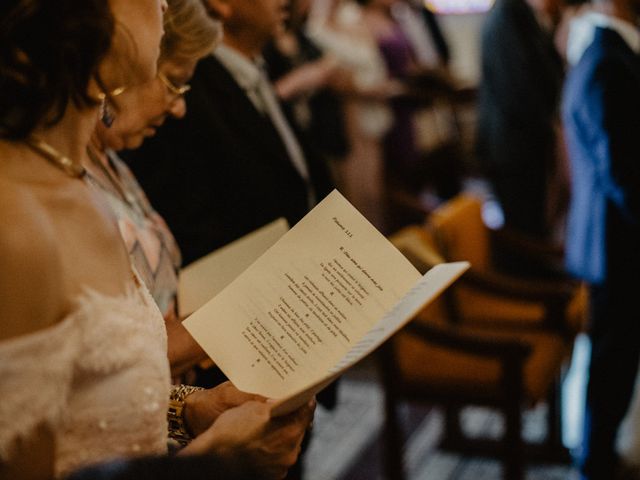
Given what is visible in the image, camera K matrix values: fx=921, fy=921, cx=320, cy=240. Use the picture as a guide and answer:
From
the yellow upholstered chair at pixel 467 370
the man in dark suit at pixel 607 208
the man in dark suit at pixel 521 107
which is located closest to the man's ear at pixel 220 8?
the yellow upholstered chair at pixel 467 370

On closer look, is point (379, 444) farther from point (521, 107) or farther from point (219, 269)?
point (219, 269)

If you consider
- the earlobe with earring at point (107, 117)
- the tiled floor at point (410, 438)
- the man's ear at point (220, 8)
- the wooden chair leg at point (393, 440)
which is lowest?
the tiled floor at point (410, 438)

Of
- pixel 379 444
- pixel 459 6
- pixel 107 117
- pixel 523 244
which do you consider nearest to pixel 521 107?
pixel 523 244

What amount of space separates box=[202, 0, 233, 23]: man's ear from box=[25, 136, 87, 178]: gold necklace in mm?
1347

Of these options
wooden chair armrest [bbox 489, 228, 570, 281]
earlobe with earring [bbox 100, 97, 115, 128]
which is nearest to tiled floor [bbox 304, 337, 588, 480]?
wooden chair armrest [bbox 489, 228, 570, 281]

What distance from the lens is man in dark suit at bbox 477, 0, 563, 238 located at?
15.1ft

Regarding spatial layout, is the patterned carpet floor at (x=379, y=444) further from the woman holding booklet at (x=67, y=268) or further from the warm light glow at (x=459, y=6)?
the warm light glow at (x=459, y=6)

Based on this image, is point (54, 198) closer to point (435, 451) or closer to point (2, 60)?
point (2, 60)

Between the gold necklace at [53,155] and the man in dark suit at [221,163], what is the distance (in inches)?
41.0

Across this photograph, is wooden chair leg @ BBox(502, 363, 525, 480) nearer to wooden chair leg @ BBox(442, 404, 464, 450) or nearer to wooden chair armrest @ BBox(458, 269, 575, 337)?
wooden chair armrest @ BBox(458, 269, 575, 337)

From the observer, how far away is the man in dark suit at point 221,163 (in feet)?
7.03

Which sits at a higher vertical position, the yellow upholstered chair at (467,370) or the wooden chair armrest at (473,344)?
the wooden chair armrest at (473,344)

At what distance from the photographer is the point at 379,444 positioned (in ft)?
11.9

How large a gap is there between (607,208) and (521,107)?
6.12 ft
